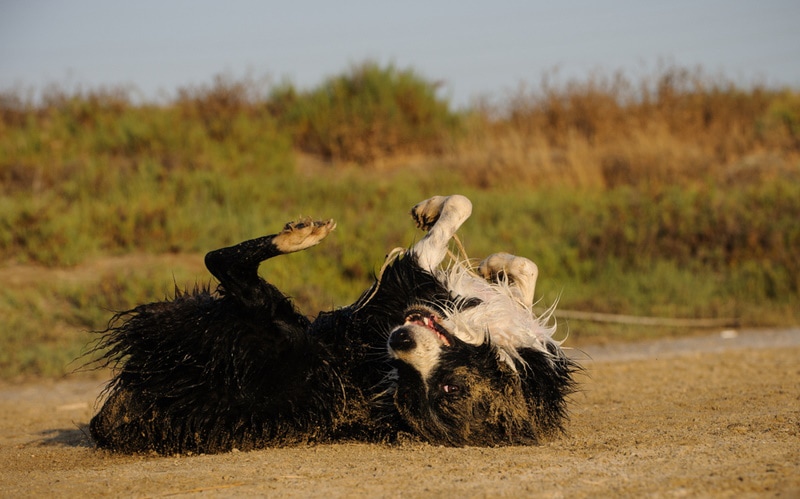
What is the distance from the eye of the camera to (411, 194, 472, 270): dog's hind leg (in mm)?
5359

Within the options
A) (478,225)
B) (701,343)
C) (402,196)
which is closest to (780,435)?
(701,343)

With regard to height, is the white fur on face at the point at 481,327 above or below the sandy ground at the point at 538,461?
above

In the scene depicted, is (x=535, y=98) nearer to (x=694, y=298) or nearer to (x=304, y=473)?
(x=694, y=298)

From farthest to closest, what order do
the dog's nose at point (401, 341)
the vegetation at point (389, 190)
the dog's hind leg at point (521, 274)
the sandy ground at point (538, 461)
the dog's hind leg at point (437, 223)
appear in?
the vegetation at point (389, 190) < the dog's hind leg at point (521, 274) < the dog's hind leg at point (437, 223) < the dog's nose at point (401, 341) < the sandy ground at point (538, 461)

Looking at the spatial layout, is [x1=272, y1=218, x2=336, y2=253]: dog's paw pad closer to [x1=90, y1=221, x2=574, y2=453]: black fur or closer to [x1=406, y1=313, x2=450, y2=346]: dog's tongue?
[x1=90, y1=221, x2=574, y2=453]: black fur

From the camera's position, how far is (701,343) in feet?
31.1

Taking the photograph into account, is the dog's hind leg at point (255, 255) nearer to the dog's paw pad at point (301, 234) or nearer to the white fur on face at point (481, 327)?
the dog's paw pad at point (301, 234)

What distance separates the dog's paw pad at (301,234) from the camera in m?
4.71

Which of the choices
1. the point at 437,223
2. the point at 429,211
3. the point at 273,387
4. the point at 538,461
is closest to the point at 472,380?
the point at 538,461

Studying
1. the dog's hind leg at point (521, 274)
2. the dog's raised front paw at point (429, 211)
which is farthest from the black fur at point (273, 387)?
the dog's raised front paw at point (429, 211)

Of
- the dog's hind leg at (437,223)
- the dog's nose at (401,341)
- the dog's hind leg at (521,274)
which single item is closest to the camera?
the dog's nose at (401,341)

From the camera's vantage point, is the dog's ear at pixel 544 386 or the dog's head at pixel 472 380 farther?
the dog's ear at pixel 544 386

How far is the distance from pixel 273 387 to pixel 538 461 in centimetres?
143

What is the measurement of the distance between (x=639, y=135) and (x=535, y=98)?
2807mm
